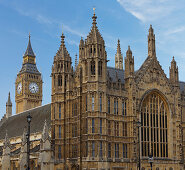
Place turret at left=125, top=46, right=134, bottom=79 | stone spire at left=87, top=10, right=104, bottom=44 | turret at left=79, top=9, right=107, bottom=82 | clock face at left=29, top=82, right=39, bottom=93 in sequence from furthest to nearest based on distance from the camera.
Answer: clock face at left=29, top=82, right=39, bottom=93 < turret at left=125, top=46, right=134, bottom=79 < stone spire at left=87, top=10, right=104, bottom=44 < turret at left=79, top=9, right=107, bottom=82

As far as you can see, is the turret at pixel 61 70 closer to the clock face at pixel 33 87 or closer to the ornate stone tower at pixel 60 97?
the ornate stone tower at pixel 60 97

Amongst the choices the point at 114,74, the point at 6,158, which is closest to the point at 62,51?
the point at 114,74

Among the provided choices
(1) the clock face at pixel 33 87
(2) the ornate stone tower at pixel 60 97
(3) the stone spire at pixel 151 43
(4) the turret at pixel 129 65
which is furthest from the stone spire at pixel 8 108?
(4) the turret at pixel 129 65

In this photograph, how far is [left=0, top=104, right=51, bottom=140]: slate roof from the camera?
85.6 m

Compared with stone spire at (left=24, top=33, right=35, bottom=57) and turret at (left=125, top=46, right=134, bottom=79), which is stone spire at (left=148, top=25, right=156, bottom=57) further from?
stone spire at (left=24, top=33, right=35, bottom=57)

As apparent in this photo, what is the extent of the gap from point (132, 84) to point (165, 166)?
15270 mm

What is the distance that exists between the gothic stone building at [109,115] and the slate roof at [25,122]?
1290 centimetres

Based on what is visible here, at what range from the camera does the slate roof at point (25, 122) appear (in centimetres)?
8562

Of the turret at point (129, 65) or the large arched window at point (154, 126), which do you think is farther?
the large arched window at point (154, 126)

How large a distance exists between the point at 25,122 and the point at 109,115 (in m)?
37.4

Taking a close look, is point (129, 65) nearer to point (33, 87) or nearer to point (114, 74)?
point (114, 74)

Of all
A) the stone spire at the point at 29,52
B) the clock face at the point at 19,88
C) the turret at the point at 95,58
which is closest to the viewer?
the turret at the point at 95,58

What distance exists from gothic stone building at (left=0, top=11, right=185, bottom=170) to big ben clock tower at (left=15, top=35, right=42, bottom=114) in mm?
53845

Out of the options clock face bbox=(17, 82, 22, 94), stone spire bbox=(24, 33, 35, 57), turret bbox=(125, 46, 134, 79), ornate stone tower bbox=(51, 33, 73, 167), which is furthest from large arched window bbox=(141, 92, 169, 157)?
stone spire bbox=(24, 33, 35, 57)
